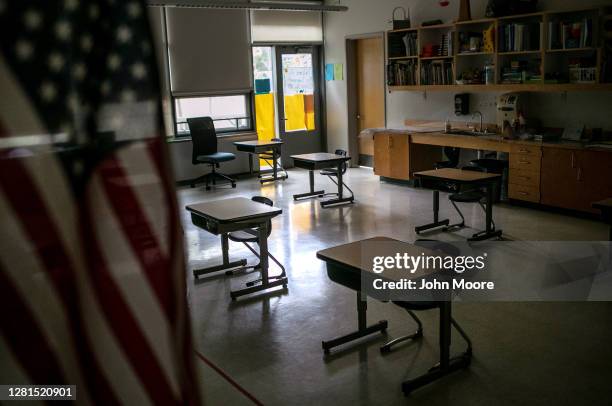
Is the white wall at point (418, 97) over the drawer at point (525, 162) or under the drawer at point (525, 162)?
over

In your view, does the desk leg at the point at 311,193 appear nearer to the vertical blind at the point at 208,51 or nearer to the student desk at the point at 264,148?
the student desk at the point at 264,148

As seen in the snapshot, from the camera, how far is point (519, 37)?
7.96m

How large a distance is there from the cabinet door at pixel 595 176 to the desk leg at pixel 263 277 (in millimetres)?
3865

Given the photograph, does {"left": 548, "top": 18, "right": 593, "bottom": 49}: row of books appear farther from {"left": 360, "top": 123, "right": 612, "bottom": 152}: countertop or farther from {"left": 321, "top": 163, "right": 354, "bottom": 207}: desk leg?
{"left": 321, "top": 163, "right": 354, "bottom": 207}: desk leg

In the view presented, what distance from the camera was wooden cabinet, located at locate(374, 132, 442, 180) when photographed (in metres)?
9.70

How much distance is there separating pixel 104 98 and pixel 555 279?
4870mm

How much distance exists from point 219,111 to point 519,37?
541 centimetres

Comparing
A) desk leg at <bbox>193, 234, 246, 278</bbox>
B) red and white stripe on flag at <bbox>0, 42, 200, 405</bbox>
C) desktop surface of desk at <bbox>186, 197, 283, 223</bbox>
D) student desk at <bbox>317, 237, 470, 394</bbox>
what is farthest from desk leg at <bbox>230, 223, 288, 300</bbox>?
red and white stripe on flag at <bbox>0, 42, 200, 405</bbox>

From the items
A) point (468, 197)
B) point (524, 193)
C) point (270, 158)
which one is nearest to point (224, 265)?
point (468, 197)

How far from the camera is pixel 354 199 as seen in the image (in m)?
8.94

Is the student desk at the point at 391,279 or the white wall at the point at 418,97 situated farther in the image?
the white wall at the point at 418,97

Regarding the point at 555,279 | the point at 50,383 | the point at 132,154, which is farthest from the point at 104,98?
the point at 555,279

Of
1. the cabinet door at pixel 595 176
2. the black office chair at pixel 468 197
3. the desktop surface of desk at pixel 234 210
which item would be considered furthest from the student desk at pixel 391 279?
the cabinet door at pixel 595 176

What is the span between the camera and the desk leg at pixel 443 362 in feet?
11.9
